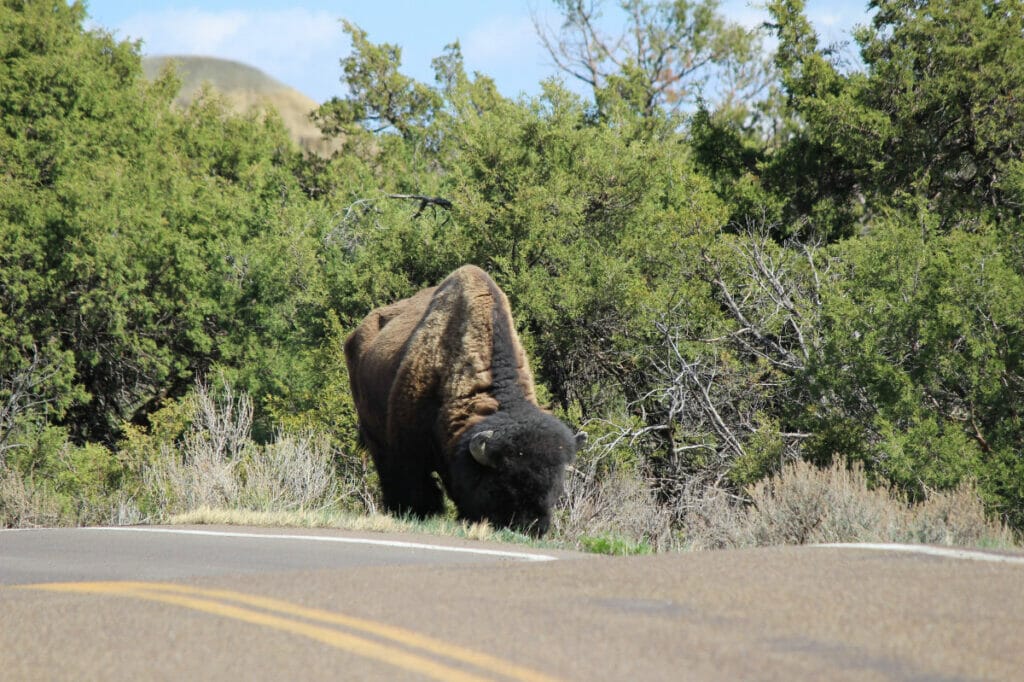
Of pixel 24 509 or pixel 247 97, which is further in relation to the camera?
pixel 247 97

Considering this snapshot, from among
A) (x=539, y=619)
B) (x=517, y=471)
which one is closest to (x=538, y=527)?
(x=517, y=471)

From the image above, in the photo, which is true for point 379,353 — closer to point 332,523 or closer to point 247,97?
point 332,523

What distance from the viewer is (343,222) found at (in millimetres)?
26656

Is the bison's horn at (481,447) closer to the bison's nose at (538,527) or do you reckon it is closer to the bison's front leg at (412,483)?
the bison's nose at (538,527)

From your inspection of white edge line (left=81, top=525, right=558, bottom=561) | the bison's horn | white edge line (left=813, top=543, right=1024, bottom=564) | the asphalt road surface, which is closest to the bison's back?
the bison's horn

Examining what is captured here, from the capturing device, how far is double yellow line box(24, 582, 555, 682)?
167 inches

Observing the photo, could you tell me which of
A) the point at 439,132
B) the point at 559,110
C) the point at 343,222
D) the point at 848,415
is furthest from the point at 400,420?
the point at 439,132

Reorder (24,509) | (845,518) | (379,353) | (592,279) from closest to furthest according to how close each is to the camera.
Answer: (845,518) → (379,353) → (24,509) → (592,279)

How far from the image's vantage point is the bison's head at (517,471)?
1139 centimetres

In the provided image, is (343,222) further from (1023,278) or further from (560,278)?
(1023,278)

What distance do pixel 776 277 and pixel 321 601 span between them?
52.4ft

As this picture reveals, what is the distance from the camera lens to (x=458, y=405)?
41.7ft

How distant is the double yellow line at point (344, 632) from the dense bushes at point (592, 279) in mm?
4305

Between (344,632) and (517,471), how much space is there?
6583 mm
